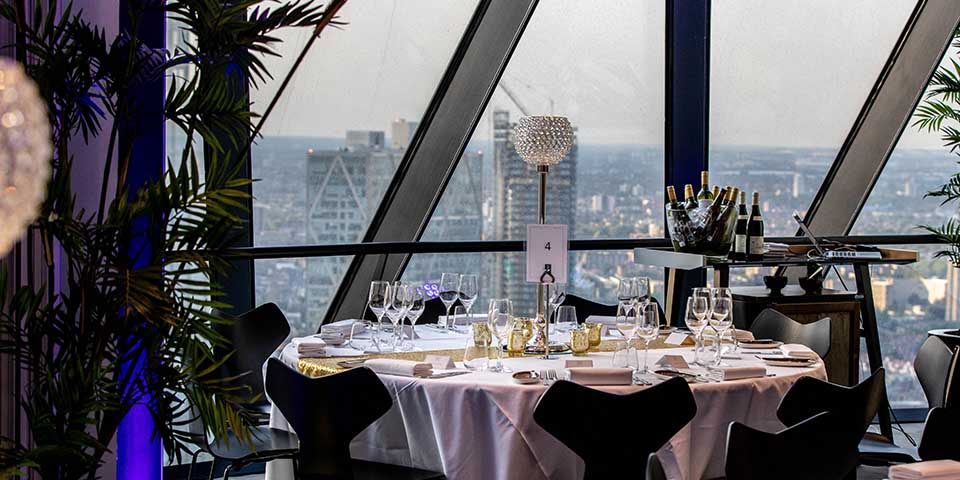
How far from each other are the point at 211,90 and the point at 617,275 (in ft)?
11.9

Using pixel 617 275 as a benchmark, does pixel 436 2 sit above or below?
above

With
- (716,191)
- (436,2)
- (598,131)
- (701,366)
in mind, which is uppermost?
(436,2)

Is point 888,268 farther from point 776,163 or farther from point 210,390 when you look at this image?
point 210,390

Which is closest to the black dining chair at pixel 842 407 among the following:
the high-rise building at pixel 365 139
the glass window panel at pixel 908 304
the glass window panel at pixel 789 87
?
the high-rise building at pixel 365 139

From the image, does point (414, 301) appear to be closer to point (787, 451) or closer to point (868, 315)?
point (787, 451)

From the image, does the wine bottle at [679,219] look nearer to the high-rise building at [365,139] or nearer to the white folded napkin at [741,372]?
the white folded napkin at [741,372]

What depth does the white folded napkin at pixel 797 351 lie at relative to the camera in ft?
11.9

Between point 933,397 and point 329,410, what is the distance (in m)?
2.18

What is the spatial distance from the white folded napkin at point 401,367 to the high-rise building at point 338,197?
7.02 ft

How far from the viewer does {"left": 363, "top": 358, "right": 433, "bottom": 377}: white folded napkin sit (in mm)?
3236

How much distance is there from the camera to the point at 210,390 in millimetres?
2773

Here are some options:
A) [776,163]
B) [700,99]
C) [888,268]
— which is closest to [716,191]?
[700,99]

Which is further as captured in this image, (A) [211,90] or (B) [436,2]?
(B) [436,2]

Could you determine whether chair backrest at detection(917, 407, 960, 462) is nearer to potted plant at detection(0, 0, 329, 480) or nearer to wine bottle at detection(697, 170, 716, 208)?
wine bottle at detection(697, 170, 716, 208)
